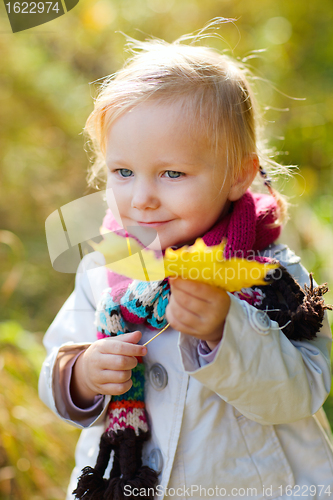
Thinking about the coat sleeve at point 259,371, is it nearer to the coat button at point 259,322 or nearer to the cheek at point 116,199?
the coat button at point 259,322

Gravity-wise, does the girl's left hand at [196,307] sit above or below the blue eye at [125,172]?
below

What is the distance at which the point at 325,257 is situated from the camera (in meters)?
1.81

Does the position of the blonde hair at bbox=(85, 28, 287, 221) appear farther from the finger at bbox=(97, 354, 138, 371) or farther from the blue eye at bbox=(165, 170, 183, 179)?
the finger at bbox=(97, 354, 138, 371)

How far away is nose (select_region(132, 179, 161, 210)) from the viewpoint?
0.75 m

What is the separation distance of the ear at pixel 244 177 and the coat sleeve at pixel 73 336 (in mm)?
342

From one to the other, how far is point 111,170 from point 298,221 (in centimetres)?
174

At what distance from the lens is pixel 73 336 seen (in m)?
0.98

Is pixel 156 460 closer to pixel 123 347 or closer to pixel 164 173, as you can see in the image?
pixel 123 347

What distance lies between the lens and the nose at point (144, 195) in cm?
75

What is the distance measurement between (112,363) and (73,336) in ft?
0.89
